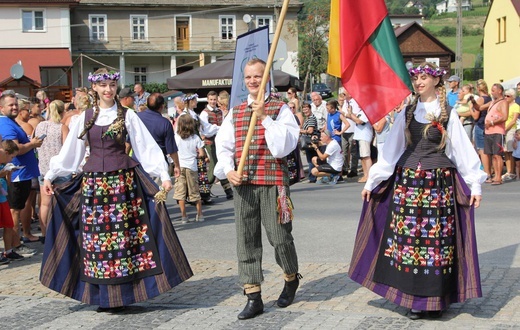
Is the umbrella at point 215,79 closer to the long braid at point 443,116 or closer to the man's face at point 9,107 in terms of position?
the man's face at point 9,107

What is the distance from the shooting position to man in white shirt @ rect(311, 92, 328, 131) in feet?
58.6

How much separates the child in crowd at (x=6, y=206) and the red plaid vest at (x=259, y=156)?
315cm

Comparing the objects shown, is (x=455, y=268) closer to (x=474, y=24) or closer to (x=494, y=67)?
(x=494, y=67)

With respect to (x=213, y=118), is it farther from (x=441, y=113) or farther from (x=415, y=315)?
(x=415, y=315)

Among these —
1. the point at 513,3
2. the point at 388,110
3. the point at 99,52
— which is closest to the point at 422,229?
the point at 388,110

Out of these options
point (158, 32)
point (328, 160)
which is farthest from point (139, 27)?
point (328, 160)

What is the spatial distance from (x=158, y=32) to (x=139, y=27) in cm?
148

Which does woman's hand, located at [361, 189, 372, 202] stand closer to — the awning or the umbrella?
the umbrella

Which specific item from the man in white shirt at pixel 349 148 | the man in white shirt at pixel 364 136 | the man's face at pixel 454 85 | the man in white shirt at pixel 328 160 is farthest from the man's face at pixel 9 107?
the man's face at pixel 454 85

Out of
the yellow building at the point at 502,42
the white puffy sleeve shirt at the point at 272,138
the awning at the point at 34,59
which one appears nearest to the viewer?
the white puffy sleeve shirt at the point at 272,138

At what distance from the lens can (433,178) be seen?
599 centimetres

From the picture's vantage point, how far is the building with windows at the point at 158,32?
5834cm

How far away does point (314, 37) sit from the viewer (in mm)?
47938

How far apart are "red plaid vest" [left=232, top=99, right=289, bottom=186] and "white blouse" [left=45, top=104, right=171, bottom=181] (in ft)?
2.55
